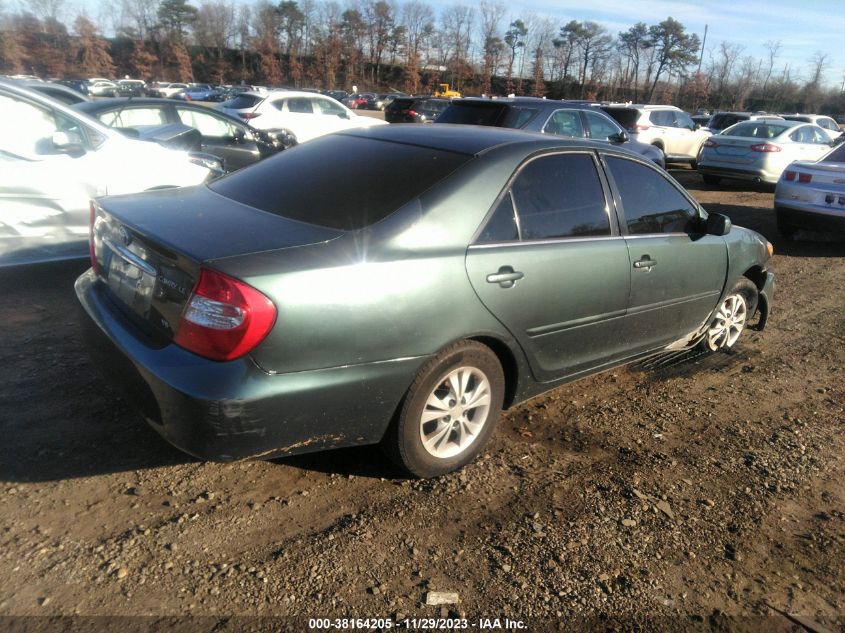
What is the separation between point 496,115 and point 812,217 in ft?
14.0

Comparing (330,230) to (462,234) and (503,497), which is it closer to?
(462,234)

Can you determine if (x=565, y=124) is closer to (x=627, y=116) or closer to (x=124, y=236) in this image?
(x=627, y=116)

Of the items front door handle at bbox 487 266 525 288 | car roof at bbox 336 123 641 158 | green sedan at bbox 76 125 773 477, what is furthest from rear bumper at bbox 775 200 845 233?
front door handle at bbox 487 266 525 288

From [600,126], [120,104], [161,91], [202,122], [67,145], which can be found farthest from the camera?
[161,91]

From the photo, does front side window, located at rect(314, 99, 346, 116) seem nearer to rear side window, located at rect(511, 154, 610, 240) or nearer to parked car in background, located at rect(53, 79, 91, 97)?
rear side window, located at rect(511, 154, 610, 240)

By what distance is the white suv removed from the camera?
1571 cm

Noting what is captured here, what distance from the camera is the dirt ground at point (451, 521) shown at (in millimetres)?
2521

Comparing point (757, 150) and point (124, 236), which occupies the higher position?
point (124, 236)

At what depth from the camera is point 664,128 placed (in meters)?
16.5

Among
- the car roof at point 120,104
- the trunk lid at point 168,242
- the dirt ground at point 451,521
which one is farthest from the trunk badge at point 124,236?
the car roof at point 120,104

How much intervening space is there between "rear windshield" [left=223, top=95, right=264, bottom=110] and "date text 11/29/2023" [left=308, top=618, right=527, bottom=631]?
14871 millimetres

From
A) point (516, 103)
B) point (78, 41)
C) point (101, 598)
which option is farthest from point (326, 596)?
point (78, 41)

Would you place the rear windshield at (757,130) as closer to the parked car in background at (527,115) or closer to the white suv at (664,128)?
the white suv at (664,128)

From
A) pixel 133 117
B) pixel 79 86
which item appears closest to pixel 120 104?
pixel 133 117
